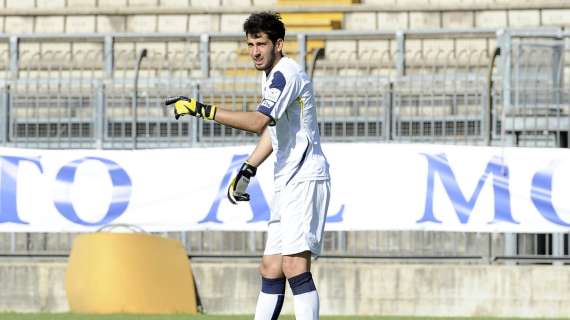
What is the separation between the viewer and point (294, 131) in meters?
Result: 8.89

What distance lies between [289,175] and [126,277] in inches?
204

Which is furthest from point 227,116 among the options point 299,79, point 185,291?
point 185,291

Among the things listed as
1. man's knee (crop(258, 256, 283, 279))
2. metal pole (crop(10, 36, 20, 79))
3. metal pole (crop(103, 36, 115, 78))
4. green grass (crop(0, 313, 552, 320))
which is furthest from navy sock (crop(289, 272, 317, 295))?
metal pole (crop(10, 36, 20, 79))

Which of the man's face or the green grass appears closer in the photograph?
the man's face

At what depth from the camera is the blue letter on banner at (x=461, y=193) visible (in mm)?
14312

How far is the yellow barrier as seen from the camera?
13797mm

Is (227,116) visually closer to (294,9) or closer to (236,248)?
(236,248)

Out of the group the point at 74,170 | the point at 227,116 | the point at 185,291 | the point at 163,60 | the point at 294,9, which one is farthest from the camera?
the point at 294,9

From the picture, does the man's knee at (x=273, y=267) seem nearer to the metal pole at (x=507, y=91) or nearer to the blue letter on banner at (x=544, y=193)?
the blue letter on banner at (x=544, y=193)

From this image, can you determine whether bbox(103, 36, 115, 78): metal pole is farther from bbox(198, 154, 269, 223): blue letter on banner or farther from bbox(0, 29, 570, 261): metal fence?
bbox(198, 154, 269, 223): blue letter on banner

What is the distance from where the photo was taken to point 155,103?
15188mm

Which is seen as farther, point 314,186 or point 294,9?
point 294,9

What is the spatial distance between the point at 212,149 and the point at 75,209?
136cm

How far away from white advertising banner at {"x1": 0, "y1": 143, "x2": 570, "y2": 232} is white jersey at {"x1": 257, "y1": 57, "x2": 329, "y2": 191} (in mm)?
5461
